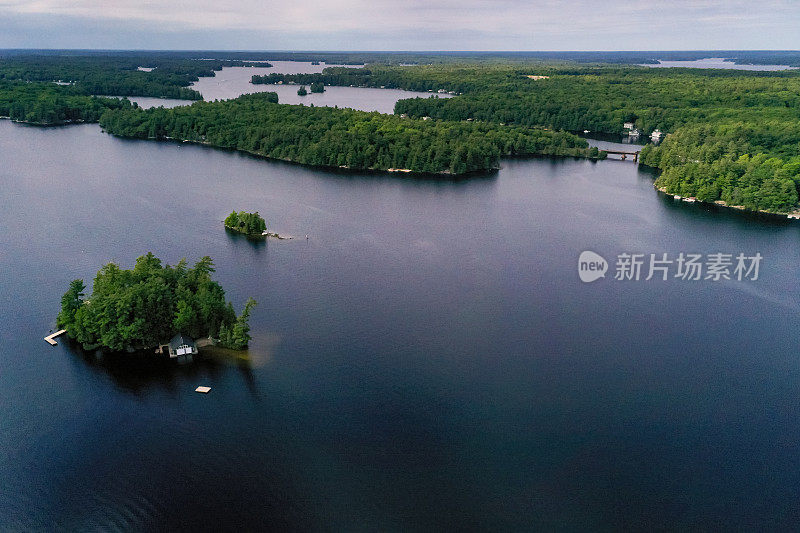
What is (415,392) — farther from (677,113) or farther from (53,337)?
(677,113)

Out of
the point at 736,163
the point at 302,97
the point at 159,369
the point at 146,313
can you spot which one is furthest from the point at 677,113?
the point at 159,369

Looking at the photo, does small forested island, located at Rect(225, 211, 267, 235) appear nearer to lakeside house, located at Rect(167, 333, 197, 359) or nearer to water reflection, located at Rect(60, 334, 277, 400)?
water reflection, located at Rect(60, 334, 277, 400)

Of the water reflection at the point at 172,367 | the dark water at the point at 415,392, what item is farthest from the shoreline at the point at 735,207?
the water reflection at the point at 172,367

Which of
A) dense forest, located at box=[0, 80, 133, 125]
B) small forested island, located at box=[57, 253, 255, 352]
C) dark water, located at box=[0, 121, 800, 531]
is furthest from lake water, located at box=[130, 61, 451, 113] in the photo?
small forested island, located at box=[57, 253, 255, 352]

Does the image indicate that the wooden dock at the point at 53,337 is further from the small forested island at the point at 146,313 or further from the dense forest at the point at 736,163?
the dense forest at the point at 736,163

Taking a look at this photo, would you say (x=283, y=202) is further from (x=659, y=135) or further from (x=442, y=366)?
(x=659, y=135)

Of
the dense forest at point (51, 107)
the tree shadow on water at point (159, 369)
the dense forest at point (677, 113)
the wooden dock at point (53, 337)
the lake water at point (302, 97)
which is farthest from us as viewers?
the lake water at point (302, 97)
